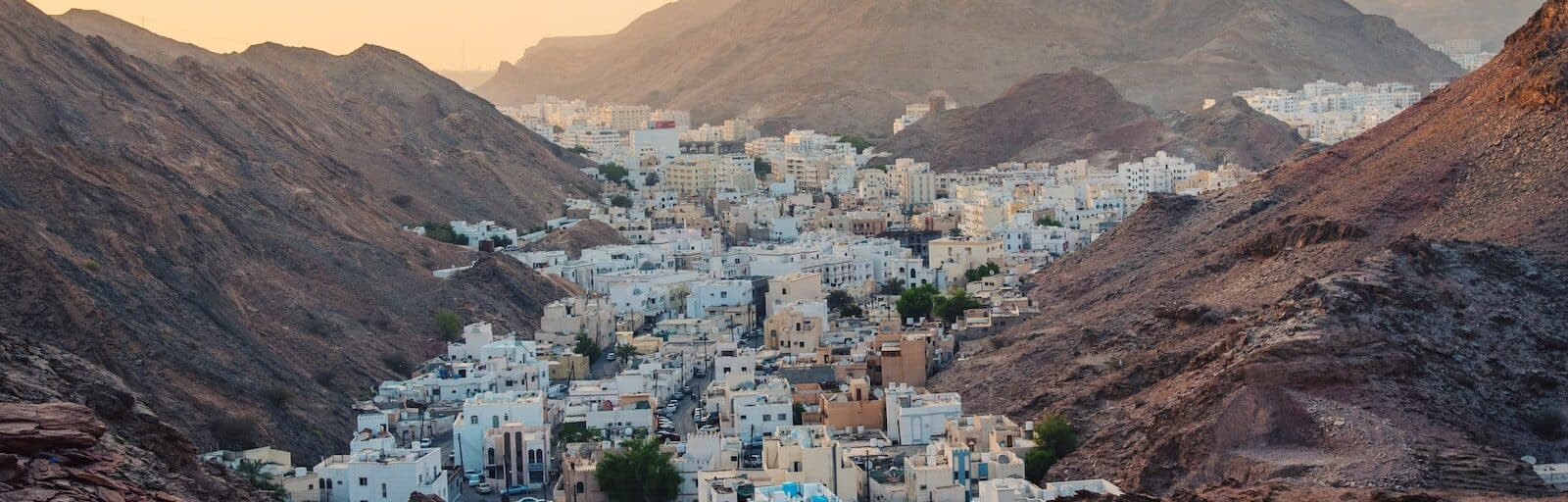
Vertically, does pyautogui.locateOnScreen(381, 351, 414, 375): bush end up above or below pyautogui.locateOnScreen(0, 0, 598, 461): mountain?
below

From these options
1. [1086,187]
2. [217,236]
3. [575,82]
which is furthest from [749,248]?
[575,82]

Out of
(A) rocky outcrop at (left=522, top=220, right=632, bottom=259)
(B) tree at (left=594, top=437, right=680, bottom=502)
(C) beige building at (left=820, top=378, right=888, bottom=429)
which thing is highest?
(A) rocky outcrop at (left=522, top=220, right=632, bottom=259)

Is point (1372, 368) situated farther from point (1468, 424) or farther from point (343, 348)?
point (343, 348)

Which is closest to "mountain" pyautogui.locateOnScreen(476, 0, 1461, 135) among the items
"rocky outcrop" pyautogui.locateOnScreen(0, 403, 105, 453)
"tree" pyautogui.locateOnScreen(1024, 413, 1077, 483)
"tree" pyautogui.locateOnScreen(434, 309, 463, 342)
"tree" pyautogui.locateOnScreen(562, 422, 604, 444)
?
"tree" pyautogui.locateOnScreen(434, 309, 463, 342)

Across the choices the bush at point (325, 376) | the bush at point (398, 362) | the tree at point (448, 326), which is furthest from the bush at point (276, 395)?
the tree at point (448, 326)

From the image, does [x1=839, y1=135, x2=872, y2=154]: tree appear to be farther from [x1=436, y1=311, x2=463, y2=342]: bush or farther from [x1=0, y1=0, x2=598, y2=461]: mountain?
[x1=436, y1=311, x2=463, y2=342]: bush
